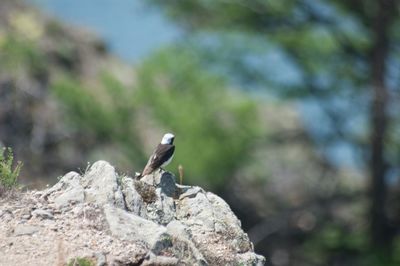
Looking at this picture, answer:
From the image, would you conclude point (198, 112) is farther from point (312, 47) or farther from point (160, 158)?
point (160, 158)

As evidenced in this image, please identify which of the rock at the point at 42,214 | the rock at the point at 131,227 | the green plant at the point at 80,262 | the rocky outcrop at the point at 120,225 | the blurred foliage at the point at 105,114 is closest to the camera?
the green plant at the point at 80,262

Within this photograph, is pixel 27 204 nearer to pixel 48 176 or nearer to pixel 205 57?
pixel 48 176

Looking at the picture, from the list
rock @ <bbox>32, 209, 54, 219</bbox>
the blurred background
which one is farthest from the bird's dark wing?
the blurred background

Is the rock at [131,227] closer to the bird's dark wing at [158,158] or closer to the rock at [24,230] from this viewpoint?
the rock at [24,230]

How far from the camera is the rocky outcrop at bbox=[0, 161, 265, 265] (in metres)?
8.93

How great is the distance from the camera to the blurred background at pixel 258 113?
28750 millimetres

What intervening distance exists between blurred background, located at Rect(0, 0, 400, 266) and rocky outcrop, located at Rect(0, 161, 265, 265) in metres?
17.2

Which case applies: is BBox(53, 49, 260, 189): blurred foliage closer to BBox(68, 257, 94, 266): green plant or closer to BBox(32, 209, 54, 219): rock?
BBox(32, 209, 54, 219): rock

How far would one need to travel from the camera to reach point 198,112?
29.2 meters

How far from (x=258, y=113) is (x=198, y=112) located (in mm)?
2376

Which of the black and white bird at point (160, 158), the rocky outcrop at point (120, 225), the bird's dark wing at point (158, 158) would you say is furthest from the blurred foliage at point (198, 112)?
the rocky outcrop at point (120, 225)

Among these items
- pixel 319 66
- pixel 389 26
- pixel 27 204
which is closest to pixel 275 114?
pixel 319 66

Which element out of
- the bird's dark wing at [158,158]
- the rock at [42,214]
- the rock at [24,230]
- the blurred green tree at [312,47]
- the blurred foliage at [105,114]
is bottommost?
the rock at [24,230]

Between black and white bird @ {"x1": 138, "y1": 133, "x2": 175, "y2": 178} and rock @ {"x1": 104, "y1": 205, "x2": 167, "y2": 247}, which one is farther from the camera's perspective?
black and white bird @ {"x1": 138, "y1": 133, "x2": 175, "y2": 178}
